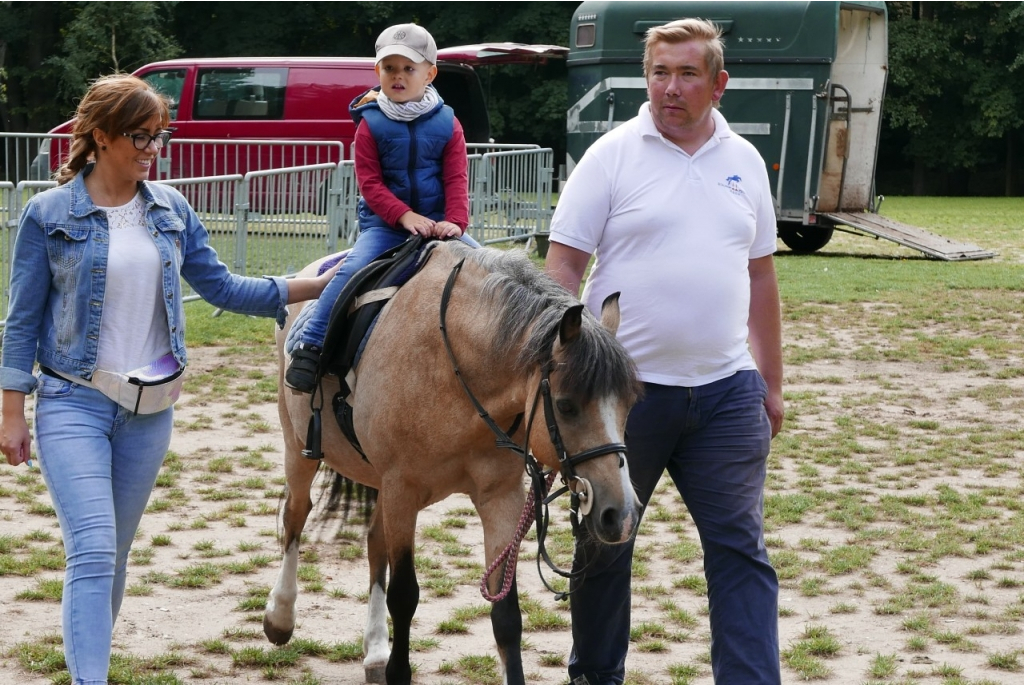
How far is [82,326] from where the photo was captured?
305 cm

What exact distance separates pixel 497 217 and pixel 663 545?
10370 mm

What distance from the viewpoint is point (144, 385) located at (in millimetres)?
3098

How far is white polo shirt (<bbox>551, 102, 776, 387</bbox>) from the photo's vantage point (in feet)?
10.8

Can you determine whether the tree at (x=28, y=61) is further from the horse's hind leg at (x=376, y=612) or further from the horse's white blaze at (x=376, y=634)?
the horse's white blaze at (x=376, y=634)

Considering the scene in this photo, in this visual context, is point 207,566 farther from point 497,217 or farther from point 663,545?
point 497,217

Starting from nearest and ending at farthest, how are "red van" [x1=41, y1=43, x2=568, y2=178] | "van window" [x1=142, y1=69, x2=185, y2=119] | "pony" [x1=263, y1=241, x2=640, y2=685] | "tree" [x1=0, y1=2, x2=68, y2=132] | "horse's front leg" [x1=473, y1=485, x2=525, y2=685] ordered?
"pony" [x1=263, y1=241, x2=640, y2=685], "horse's front leg" [x1=473, y1=485, x2=525, y2=685], "red van" [x1=41, y1=43, x2=568, y2=178], "van window" [x1=142, y1=69, x2=185, y2=119], "tree" [x1=0, y1=2, x2=68, y2=132]

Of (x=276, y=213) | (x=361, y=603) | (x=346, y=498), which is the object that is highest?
(x=276, y=213)

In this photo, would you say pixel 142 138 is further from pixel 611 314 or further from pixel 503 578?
pixel 503 578

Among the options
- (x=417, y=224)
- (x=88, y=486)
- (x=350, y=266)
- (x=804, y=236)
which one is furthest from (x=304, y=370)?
(x=804, y=236)

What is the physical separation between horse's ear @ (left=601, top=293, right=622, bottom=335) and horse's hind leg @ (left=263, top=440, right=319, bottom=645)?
1.84m

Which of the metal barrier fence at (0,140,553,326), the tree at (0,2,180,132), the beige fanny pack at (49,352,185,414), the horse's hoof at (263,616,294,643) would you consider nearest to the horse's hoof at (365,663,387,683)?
the horse's hoof at (263,616,294,643)

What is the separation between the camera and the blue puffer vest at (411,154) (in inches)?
169

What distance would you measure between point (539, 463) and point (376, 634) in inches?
55.7

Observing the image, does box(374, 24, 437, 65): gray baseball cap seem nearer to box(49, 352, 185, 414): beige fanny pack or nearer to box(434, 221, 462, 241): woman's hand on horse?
box(434, 221, 462, 241): woman's hand on horse
